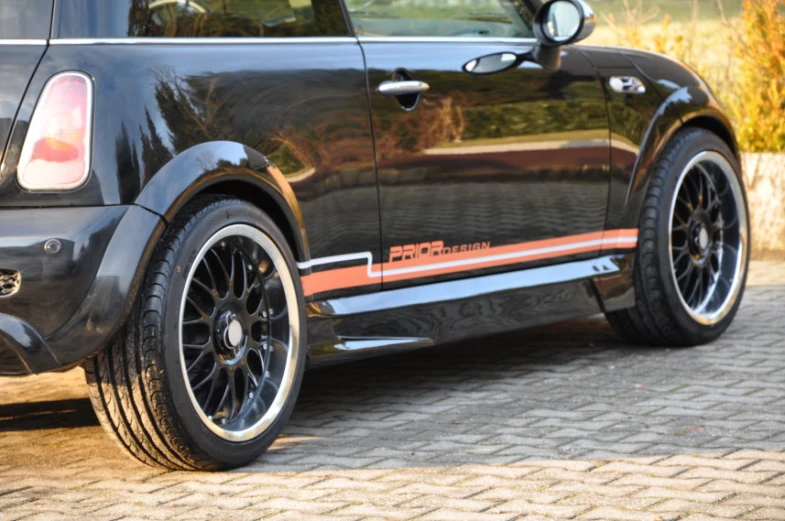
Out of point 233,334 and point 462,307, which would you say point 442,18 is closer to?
point 462,307

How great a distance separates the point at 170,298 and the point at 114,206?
0.33m

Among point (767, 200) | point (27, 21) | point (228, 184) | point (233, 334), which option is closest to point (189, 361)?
point (233, 334)

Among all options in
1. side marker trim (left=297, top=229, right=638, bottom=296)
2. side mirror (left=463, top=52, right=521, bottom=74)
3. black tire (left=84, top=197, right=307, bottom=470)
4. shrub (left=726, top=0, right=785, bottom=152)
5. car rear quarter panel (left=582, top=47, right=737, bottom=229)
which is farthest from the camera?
shrub (left=726, top=0, right=785, bottom=152)

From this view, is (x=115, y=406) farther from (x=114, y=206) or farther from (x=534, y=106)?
(x=534, y=106)

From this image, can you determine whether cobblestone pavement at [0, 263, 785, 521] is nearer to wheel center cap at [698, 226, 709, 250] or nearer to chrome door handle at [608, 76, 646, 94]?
wheel center cap at [698, 226, 709, 250]

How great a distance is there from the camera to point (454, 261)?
539cm

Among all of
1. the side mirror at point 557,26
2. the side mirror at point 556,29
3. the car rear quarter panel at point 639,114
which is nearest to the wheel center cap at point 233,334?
the side mirror at point 556,29

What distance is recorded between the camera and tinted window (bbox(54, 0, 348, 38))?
4156 millimetres

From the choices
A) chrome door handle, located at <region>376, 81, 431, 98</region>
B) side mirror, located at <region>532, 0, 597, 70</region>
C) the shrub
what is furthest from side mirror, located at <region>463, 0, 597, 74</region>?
the shrub

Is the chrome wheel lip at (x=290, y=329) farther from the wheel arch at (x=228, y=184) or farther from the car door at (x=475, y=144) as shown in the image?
the car door at (x=475, y=144)

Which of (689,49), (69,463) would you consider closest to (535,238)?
(69,463)

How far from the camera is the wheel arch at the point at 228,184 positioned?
414 centimetres

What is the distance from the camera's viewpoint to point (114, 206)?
13.2 ft

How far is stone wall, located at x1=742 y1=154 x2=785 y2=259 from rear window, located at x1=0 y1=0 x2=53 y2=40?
6496 mm
